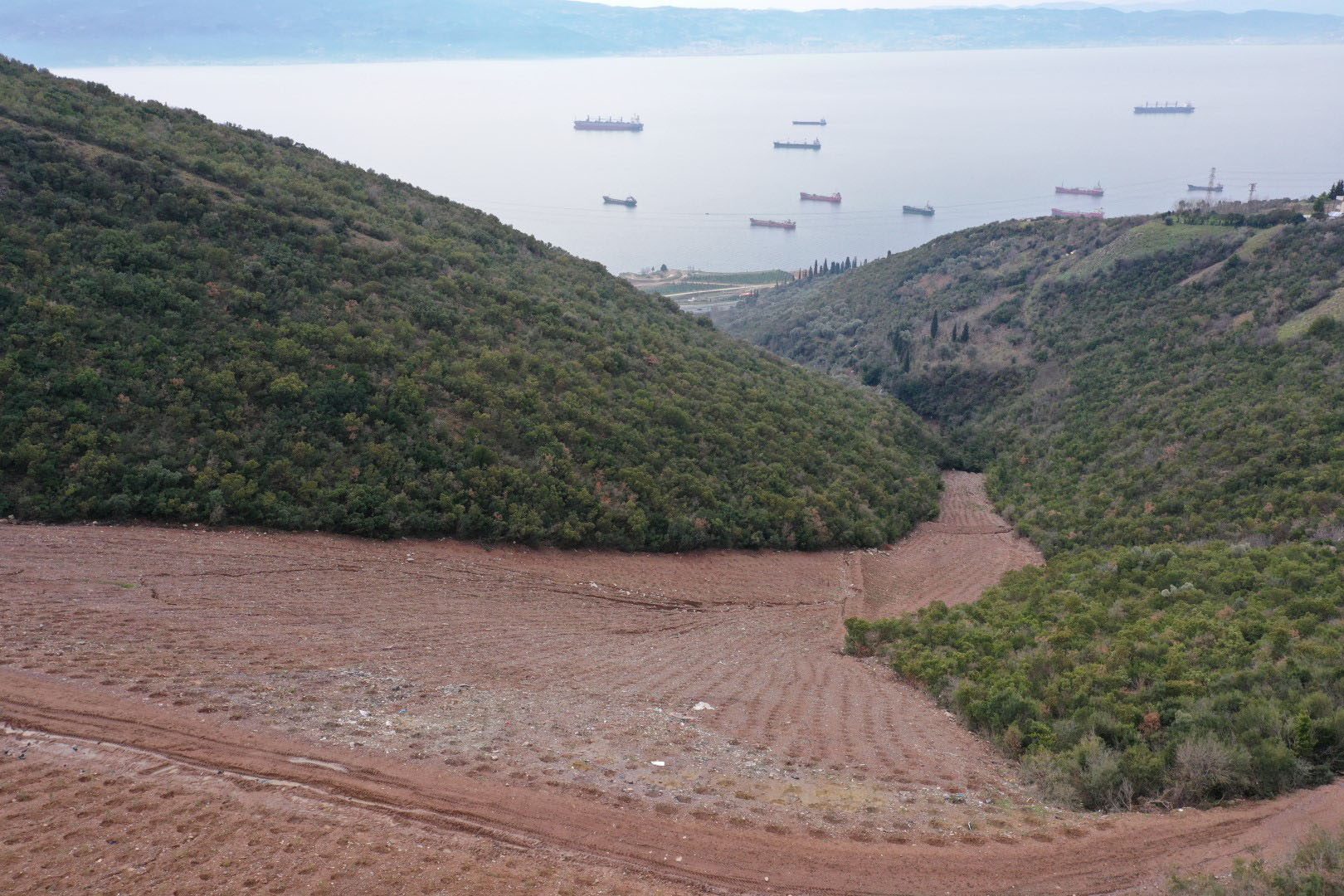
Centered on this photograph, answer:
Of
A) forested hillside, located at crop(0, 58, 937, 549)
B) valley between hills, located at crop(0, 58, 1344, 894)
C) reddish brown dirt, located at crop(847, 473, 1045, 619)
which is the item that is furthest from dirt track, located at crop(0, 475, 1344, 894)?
reddish brown dirt, located at crop(847, 473, 1045, 619)

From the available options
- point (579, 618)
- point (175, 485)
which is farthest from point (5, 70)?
point (579, 618)

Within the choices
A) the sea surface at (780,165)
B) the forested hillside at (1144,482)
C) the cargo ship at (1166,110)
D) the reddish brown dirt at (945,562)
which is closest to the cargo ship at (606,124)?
the sea surface at (780,165)

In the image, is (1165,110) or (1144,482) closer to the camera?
(1144,482)

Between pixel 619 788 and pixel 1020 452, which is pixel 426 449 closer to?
pixel 619 788

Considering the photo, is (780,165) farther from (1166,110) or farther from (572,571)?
(572,571)

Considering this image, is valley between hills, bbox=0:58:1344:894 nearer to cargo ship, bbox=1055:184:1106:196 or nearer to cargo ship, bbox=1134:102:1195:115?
cargo ship, bbox=1055:184:1106:196

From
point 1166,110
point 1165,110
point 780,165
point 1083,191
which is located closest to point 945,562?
point 1083,191

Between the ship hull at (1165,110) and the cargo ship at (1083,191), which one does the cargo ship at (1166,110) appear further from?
the cargo ship at (1083,191)
